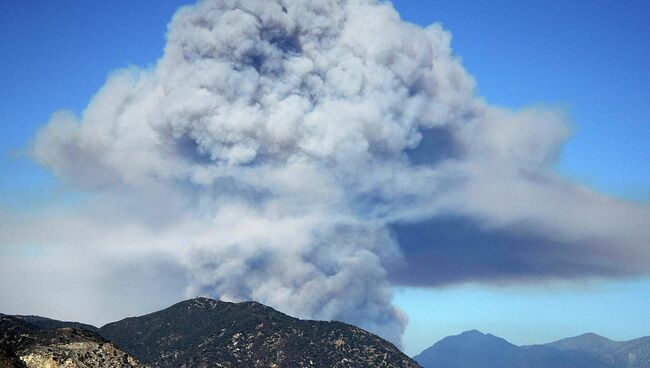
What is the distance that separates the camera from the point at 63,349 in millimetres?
102812

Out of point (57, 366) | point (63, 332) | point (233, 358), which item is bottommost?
point (57, 366)

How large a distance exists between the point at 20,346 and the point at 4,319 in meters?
28.8

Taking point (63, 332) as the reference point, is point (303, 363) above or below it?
above

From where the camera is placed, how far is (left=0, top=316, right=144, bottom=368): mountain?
9912cm

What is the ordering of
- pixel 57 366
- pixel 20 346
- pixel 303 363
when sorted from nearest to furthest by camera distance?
pixel 57 366, pixel 20 346, pixel 303 363

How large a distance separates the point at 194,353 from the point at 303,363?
3206 cm

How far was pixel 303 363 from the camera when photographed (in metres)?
192

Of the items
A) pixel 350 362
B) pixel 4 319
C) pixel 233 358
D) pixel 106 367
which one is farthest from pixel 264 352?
pixel 106 367

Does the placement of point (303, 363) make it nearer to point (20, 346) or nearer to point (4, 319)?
point (4, 319)

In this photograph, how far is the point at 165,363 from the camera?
195 meters

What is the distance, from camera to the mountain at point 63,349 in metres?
99.1

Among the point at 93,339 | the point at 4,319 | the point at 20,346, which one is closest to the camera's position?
the point at 20,346

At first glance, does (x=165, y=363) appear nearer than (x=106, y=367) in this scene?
No

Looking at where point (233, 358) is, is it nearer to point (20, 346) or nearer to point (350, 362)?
point (350, 362)
